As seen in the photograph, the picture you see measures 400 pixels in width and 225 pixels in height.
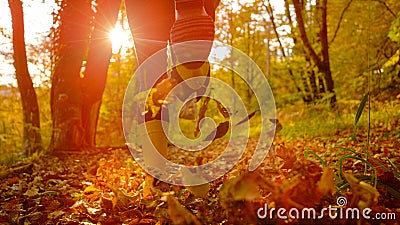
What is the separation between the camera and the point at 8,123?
7.24m

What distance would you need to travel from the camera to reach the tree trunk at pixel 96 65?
5.79 meters

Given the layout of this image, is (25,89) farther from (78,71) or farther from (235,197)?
(235,197)

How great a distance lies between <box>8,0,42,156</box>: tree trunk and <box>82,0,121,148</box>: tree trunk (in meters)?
0.70

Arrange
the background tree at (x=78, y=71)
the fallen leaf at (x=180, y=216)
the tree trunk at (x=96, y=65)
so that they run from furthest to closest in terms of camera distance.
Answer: the tree trunk at (x=96, y=65)
the background tree at (x=78, y=71)
the fallen leaf at (x=180, y=216)

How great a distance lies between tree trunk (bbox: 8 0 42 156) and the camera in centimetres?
506

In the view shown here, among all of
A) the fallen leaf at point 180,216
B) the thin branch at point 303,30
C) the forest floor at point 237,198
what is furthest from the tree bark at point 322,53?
the fallen leaf at point 180,216

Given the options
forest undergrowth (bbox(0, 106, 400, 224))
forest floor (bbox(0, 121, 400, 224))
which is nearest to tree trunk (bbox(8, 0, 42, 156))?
forest undergrowth (bbox(0, 106, 400, 224))

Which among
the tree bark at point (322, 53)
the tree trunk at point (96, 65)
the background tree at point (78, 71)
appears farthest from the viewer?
the tree bark at point (322, 53)

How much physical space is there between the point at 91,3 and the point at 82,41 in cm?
56

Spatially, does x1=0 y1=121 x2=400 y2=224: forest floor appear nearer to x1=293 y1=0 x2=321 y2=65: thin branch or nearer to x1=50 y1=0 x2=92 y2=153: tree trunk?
x1=50 y1=0 x2=92 y2=153: tree trunk

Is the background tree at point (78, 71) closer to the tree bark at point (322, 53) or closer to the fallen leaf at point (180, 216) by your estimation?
the tree bark at point (322, 53)

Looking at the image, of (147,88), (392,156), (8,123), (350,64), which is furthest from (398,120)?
(8,123)

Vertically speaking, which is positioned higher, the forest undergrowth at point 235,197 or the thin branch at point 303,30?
the thin branch at point 303,30

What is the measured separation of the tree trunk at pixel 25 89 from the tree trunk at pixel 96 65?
0.70 meters
